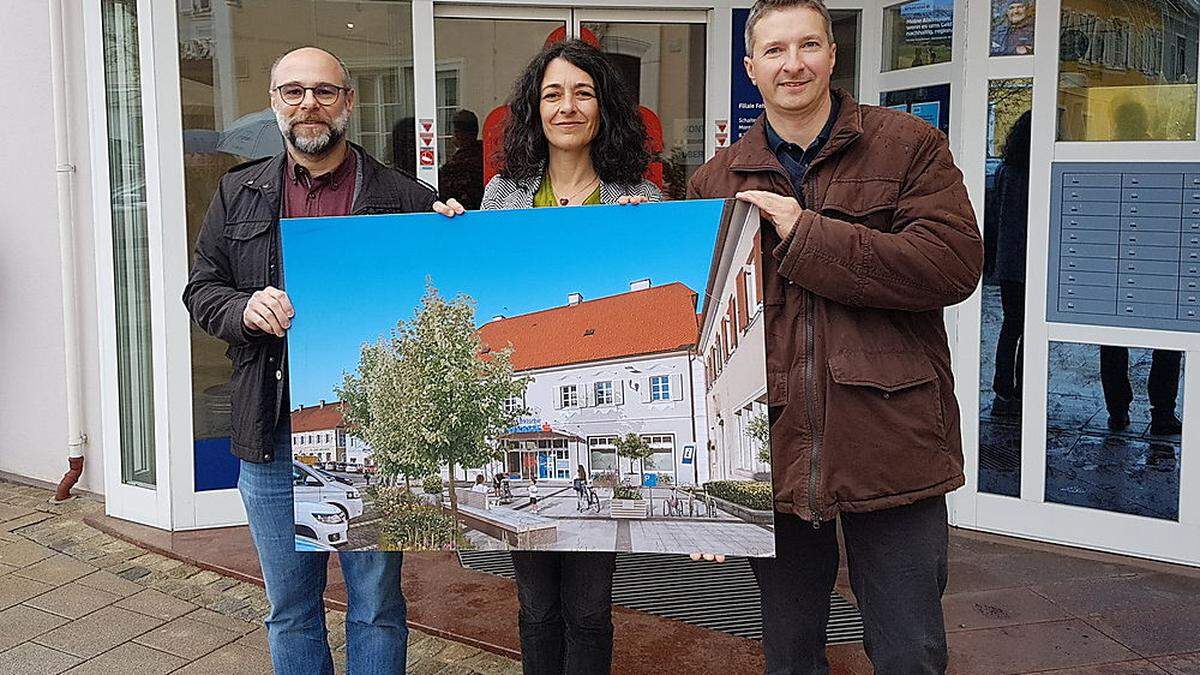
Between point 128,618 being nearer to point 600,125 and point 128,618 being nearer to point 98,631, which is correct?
point 98,631

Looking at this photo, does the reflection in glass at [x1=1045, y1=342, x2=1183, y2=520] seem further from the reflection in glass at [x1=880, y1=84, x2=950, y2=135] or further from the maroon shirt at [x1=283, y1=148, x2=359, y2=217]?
the maroon shirt at [x1=283, y1=148, x2=359, y2=217]

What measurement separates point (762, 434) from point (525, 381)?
1.87 feet

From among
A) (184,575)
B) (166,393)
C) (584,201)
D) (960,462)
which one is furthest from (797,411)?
(166,393)

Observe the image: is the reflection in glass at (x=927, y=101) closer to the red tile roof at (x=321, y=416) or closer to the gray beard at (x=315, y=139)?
the gray beard at (x=315, y=139)

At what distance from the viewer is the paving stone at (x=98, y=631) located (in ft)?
13.2

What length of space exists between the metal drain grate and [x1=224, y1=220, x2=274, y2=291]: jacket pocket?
154 cm

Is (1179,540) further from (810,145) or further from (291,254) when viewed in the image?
(291,254)

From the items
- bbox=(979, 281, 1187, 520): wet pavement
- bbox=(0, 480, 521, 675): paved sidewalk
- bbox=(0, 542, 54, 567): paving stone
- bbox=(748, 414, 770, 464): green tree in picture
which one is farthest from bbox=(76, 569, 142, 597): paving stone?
bbox=(979, 281, 1187, 520): wet pavement

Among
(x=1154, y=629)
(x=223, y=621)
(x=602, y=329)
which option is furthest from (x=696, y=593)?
(x=602, y=329)

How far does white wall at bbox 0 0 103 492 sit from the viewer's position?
5.68 meters

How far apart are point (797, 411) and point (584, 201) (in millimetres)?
782

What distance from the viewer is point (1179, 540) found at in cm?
462

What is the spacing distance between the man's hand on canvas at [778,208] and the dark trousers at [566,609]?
92 centimetres

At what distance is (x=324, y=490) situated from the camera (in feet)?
9.07
